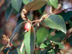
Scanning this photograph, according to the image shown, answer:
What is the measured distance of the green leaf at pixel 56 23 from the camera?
604 millimetres

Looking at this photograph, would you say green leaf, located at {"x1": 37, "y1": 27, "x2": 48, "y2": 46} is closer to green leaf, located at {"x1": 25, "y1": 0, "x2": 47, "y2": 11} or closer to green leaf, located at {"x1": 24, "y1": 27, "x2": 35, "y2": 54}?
green leaf, located at {"x1": 24, "y1": 27, "x2": 35, "y2": 54}

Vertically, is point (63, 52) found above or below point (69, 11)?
below

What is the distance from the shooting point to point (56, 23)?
632 mm

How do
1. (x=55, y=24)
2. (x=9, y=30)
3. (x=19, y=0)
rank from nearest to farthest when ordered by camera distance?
1. (x=55, y=24)
2. (x=19, y=0)
3. (x=9, y=30)

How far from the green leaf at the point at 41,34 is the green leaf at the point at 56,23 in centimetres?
12

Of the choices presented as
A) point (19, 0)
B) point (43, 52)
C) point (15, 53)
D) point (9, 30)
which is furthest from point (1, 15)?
point (43, 52)

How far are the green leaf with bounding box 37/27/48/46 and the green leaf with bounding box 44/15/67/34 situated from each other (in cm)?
12

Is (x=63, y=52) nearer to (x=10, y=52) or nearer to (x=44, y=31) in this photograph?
(x=44, y=31)

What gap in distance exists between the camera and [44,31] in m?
0.77

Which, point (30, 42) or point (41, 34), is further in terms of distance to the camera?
point (41, 34)

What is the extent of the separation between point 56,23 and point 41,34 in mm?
161

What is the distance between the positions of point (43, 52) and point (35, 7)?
0.27m

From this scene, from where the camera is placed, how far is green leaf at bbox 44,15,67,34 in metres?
0.60

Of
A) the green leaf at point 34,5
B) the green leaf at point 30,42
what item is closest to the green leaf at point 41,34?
the green leaf at point 30,42
